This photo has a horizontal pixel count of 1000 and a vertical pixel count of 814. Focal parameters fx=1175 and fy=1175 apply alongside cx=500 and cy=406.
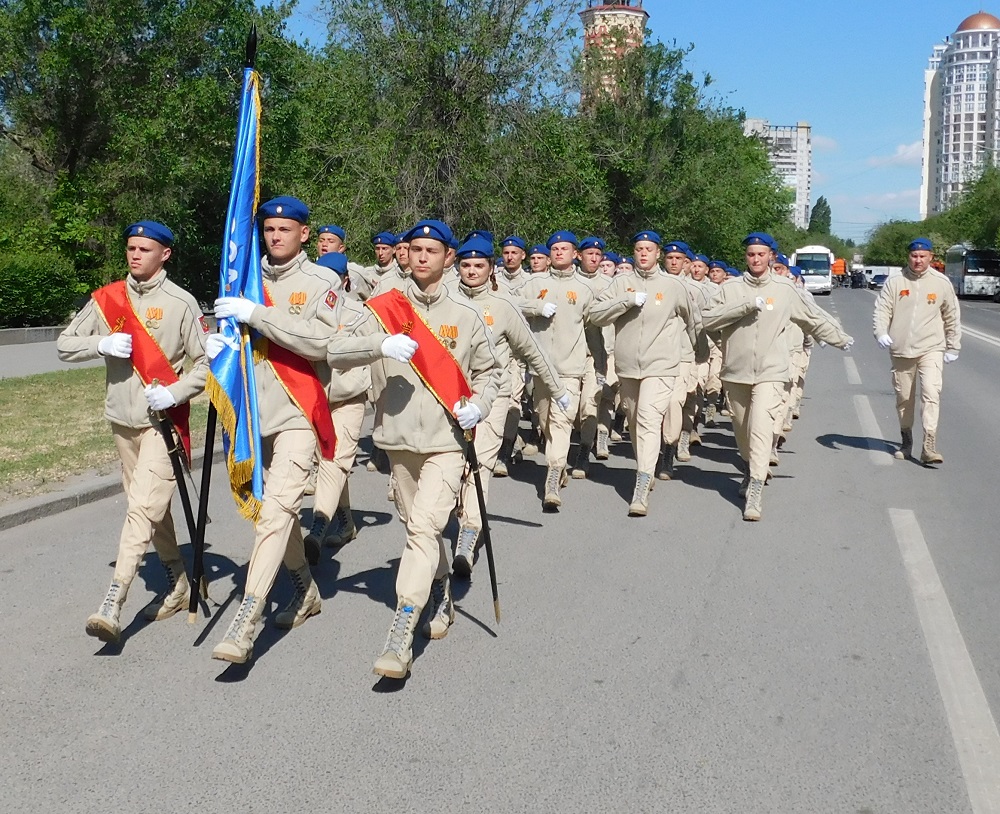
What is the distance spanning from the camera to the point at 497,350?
20.7 ft

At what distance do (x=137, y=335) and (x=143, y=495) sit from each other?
753mm

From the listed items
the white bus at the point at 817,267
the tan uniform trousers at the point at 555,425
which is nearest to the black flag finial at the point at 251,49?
the tan uniform trousers at the point at 555,425

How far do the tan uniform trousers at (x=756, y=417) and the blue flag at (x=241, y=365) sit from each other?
4352mm

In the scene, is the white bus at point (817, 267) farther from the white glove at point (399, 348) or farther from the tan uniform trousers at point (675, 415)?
the white glove at point (399, 348)

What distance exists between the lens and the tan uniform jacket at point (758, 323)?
8.66 meters

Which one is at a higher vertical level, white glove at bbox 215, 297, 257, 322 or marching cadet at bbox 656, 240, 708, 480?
white glove at bbox 215, 297, 257, 322

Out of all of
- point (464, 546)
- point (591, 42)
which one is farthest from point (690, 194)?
point (464, 546)

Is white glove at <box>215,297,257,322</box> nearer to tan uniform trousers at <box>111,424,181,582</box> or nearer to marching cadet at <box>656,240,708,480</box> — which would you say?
tan uniform trousers at <box>111,424,181,582</box>

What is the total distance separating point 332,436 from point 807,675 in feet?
7.72

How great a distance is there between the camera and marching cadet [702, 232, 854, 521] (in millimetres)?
8633

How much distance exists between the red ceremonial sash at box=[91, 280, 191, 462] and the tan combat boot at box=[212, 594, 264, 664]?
120cm

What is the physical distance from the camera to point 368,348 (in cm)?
493

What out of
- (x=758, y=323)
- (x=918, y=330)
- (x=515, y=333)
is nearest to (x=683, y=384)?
(x=758, y=323)

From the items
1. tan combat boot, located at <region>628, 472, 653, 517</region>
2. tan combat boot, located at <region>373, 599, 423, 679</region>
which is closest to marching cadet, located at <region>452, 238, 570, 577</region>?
tan combat boot, located at <region>373, 599, 423, 679</region>
